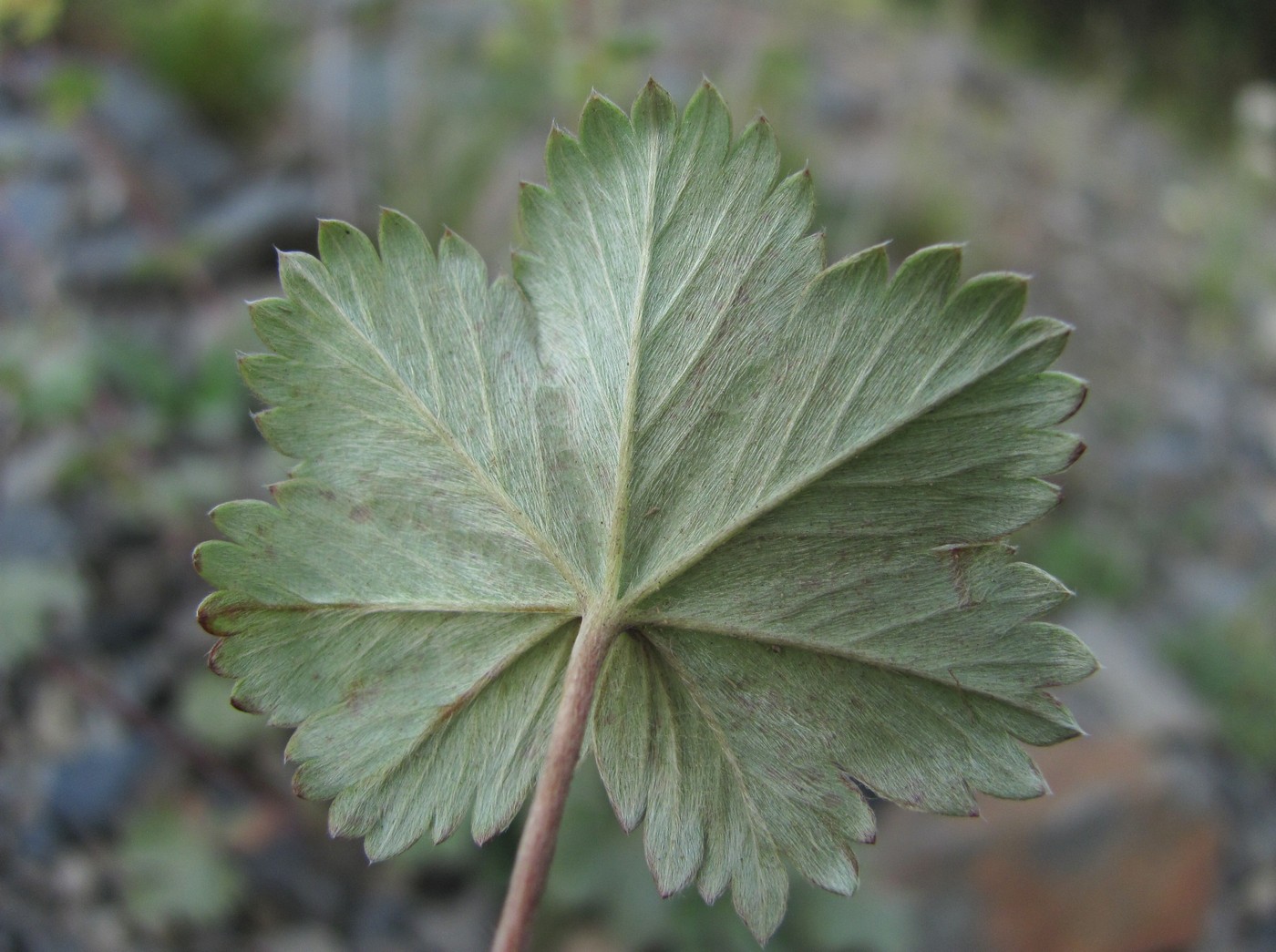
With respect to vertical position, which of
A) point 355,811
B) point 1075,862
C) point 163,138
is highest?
point 163,138

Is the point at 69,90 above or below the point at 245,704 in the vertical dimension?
above

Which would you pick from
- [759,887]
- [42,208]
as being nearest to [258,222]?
[42,208]

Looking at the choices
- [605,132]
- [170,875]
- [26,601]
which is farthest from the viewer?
[170,875]

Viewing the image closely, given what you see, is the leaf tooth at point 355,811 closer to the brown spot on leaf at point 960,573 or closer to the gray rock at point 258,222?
the brown spot on leaf at point 960,573

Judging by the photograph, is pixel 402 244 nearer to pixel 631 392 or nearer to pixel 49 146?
pixel 631 392

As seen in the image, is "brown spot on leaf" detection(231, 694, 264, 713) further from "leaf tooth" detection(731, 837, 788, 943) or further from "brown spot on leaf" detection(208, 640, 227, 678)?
"leaf tooth" detection(731, 837, 788, 943)

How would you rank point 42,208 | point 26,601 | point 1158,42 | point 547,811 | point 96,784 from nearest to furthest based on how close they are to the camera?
point 547,811
point 26,601
point 96,784
point 42,208
point 1158,42

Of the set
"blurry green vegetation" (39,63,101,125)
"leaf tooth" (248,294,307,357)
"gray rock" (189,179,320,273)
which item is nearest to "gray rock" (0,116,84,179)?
"gray rock" (189,179,320,273)
